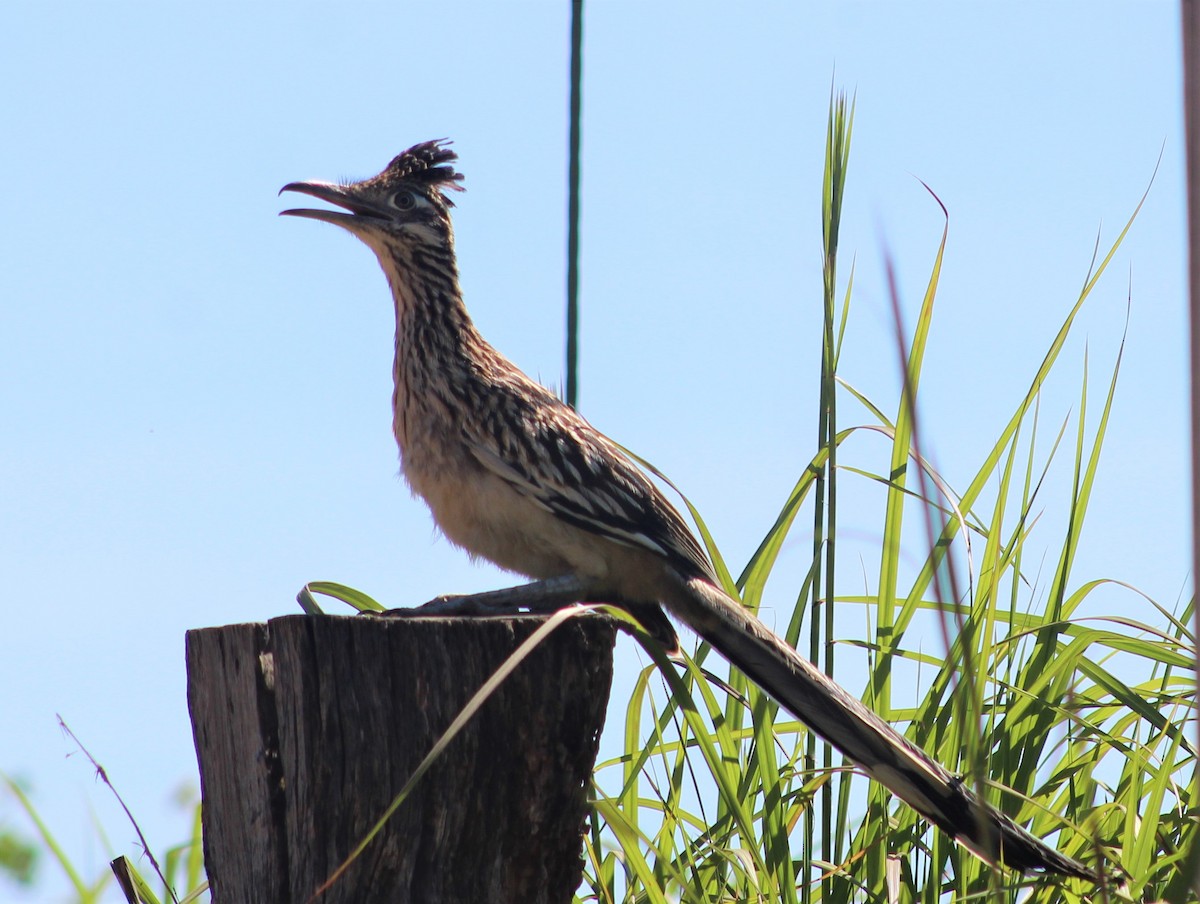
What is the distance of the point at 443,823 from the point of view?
2.26m

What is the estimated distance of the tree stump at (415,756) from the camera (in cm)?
226

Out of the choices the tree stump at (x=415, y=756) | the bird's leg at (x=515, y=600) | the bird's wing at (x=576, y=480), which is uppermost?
the bird's wing at (x=576, y=480)

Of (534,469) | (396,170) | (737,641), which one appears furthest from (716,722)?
(396,170)

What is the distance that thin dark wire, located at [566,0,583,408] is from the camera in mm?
3363

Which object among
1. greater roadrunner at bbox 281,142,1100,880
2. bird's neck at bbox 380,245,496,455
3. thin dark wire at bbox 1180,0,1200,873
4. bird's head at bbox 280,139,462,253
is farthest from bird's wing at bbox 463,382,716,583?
thin dark wire at bbox 1180,0,1200,873

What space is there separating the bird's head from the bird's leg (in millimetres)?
1345

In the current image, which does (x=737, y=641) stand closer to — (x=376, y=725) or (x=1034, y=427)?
(x=1034, y=427)

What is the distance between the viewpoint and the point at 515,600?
→ 10.8 ft

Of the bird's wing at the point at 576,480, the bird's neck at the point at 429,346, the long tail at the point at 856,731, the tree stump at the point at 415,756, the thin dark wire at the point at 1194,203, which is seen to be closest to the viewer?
the thin dark wire at the point at 1194,203

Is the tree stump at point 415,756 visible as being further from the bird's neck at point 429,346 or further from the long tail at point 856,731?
the bird's neck at point 429,346

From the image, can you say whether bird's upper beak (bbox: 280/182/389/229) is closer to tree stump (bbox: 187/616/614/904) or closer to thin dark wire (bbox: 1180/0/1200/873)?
tree stump (bbox: 187/616/614/904)

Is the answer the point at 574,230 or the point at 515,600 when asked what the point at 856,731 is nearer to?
the point at 515,600

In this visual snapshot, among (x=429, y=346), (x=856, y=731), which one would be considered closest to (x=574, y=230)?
(x=429, y=346)

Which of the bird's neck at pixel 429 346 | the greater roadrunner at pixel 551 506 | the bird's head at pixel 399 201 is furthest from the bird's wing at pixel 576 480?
the bird's head at pixel 399 201
